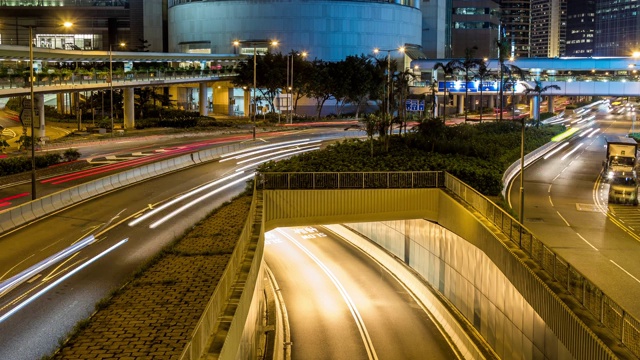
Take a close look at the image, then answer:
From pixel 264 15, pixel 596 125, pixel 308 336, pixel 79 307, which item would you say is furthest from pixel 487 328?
pixel 264 15

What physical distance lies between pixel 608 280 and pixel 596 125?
9154 cm

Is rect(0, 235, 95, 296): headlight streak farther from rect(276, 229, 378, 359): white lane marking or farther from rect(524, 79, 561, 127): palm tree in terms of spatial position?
rect(524, 79, 561, 127): palm tree

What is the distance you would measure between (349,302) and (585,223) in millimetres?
12930

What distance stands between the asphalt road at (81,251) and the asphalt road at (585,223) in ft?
55.3

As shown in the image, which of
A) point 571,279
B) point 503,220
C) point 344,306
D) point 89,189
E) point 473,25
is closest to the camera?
point 571,279

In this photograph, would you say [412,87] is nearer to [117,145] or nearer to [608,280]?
[117,145]

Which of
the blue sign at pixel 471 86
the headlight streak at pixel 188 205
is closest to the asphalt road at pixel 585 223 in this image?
the headlight streak at pixel 188 205

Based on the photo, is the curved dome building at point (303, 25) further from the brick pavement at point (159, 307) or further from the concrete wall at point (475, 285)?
the brick pavement at point (159, 307)

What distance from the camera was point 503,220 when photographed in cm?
2711

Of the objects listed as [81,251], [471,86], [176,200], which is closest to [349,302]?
[176,200]

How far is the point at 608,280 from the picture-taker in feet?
85.9

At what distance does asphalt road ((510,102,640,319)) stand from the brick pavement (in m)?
13.6

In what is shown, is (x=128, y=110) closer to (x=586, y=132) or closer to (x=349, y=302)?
(x=349, y=302)

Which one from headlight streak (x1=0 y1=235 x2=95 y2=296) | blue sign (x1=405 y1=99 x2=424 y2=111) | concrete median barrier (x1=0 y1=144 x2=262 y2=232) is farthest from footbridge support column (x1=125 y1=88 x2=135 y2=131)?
headlight streak (x1=0 y1=235 x2=95 y2=296)
